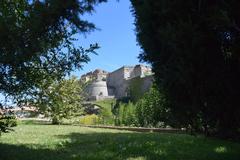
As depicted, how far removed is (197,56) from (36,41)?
9.04 ft

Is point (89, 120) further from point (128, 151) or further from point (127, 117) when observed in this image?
point (128, 151)

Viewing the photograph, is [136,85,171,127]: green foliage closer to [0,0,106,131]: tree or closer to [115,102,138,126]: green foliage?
[115,102,138,126]: green foliage

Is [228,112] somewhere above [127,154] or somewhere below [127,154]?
above

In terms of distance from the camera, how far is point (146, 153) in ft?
A: 30.9

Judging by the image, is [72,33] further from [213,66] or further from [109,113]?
[109,113]

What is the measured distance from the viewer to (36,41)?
25.1ft

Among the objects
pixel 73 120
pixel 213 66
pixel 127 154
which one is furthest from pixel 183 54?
pixel 73 120

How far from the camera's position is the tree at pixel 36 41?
7.49 meters

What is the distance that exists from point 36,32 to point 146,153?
3573 millimetres

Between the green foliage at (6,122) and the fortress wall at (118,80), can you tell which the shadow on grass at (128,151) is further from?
the fortress wall at (118,80)

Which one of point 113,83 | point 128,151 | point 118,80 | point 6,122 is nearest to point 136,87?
point 118,80

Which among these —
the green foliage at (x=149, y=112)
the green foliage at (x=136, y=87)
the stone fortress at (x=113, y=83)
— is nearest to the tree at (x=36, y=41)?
the green foliage at (x=149, y=112)

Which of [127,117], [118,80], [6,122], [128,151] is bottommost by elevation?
[128,151]

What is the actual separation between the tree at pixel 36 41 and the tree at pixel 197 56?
1.29 meters
